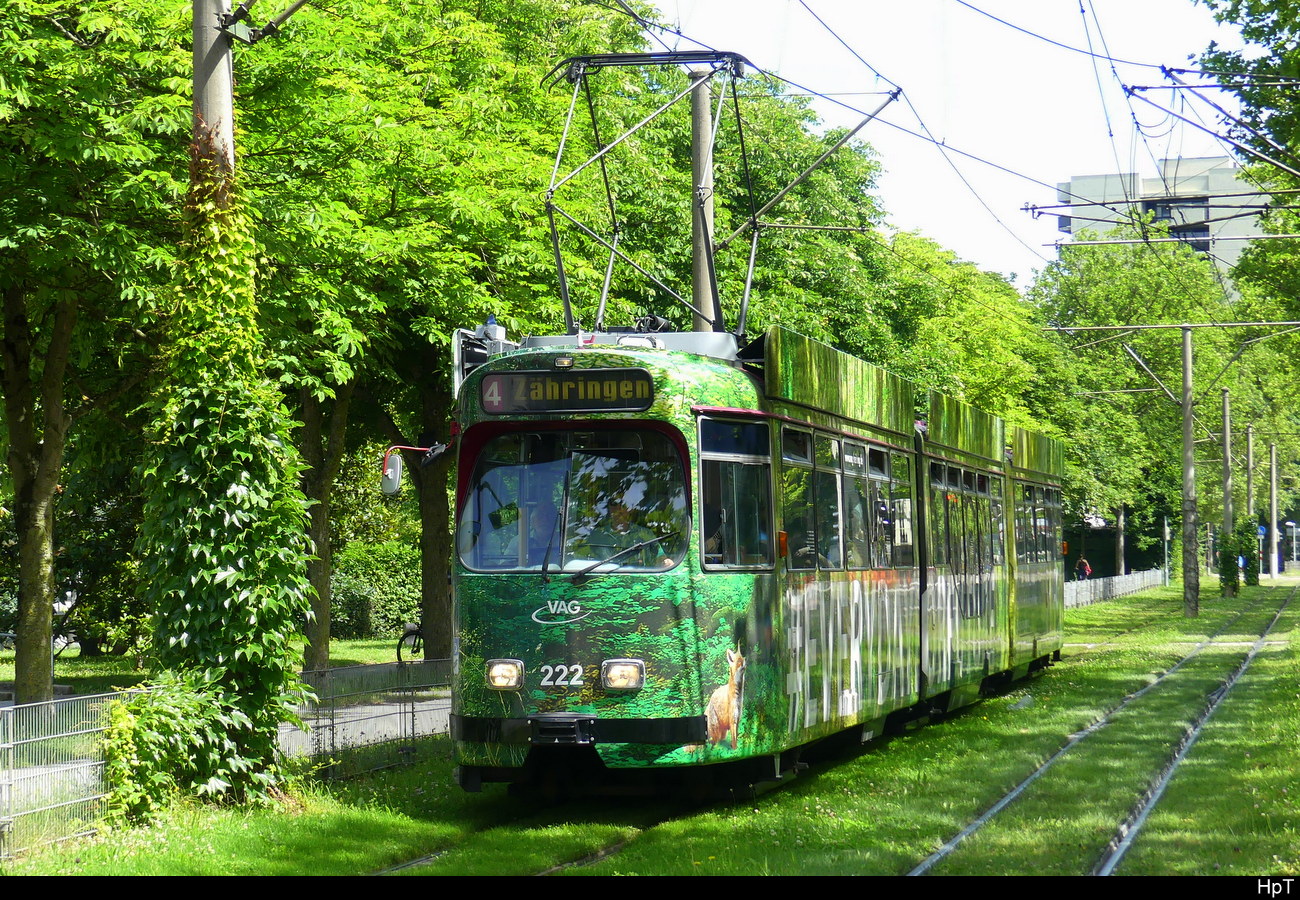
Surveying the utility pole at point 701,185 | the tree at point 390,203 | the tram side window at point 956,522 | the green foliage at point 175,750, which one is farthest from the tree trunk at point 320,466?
the green foliage at point 175,750

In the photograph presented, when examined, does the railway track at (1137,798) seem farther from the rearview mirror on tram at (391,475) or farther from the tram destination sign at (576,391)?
the rearview mirror on tram at (391,475)

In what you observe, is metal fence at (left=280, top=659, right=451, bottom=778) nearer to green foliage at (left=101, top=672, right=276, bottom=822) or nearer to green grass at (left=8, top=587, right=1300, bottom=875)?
green grass at (left=8, top=587, right=1300, bottom=875)

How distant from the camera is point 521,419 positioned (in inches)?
438

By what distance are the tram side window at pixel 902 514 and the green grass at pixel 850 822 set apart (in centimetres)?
183

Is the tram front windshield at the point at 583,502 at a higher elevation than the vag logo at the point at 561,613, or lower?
higher

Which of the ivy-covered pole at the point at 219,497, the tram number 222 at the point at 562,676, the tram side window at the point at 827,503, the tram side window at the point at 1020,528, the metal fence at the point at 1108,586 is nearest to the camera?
the tram number 222 at the point at 562,676

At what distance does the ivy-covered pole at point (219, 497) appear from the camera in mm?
11336

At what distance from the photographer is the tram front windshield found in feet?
35.7

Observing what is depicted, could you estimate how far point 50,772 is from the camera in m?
9.73

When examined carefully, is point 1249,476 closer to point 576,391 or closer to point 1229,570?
point 1229,570

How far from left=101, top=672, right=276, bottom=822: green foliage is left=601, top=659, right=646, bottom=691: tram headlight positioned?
270 cm

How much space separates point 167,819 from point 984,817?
5455 mm

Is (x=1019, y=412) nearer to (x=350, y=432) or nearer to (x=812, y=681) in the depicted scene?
(x=350, y=432)

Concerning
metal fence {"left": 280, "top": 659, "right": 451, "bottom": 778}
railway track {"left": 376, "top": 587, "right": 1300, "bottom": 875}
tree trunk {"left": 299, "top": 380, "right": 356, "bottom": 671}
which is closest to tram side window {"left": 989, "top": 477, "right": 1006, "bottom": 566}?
railway track {"left": 376, "top": 587, "right": 1300, "bottom": 875}
